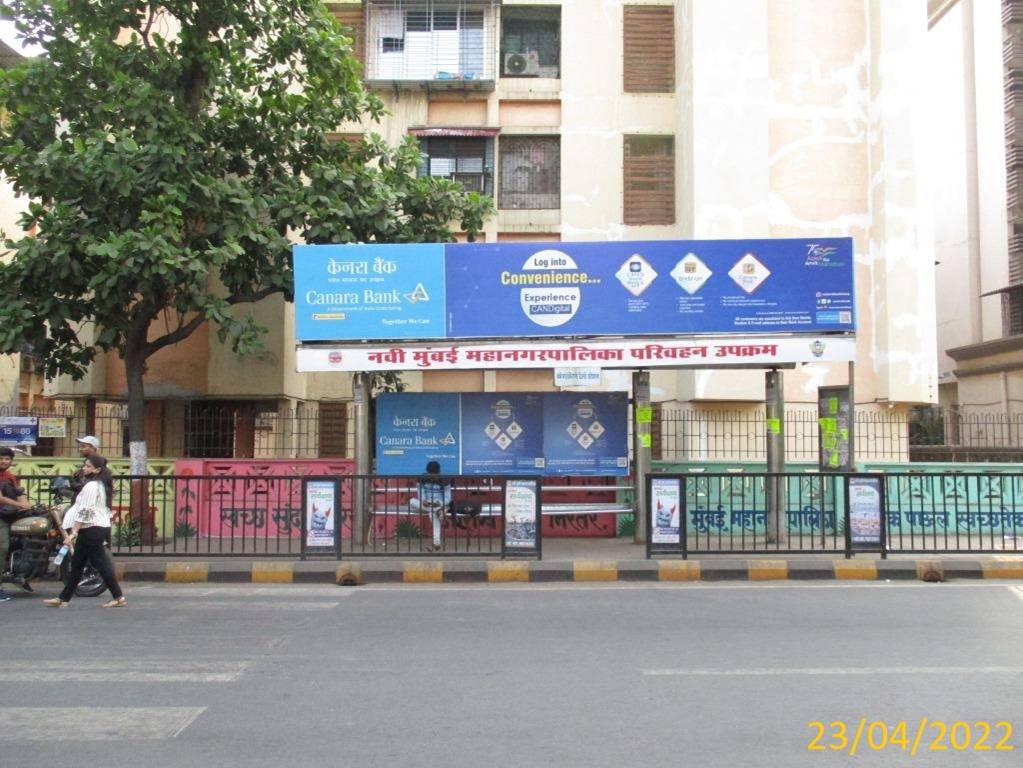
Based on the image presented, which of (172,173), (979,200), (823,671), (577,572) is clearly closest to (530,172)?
(172,173)

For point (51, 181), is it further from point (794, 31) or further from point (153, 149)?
point (794, 31)

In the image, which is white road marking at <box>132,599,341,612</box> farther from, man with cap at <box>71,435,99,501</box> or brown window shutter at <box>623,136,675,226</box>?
brown window shutter at <box>623,136,675,226</box>

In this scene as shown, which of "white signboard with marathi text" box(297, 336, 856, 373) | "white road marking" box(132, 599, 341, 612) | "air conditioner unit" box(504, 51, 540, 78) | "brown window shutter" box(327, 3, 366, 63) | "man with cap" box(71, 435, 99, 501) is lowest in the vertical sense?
"white road marking" box(132, 599, 341, 612)

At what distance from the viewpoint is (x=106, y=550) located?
366 inches

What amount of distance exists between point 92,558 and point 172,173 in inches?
224

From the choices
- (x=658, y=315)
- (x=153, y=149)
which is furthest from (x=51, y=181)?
(x=658, y=315)

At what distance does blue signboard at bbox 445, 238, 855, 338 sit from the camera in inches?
493

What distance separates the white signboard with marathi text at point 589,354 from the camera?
40.9 ft

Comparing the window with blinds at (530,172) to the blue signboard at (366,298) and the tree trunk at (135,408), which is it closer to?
the blue signboard at (366,298)

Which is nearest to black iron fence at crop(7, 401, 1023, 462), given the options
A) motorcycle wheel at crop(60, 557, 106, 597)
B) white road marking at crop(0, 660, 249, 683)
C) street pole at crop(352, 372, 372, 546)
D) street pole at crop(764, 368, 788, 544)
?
street pole at crop(764, 368, 788, 544)

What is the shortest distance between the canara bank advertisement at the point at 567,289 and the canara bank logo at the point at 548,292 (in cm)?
1

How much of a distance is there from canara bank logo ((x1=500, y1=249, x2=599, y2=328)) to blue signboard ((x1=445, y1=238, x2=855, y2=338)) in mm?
14

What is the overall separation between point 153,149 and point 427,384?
8.52 metres

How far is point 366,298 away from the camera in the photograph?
41.4 feet
